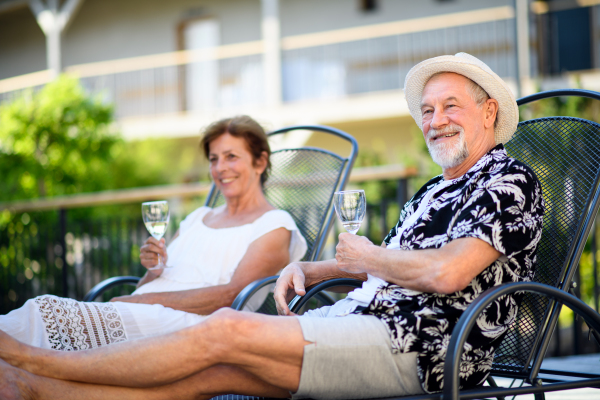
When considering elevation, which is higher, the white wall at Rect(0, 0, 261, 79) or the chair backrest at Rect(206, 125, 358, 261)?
the white wall at Rect(0, 0, 261, 79)

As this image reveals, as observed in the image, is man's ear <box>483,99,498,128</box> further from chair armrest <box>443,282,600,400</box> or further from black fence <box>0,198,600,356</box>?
black fence <box>0,198,600,356</box>

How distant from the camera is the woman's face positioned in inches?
113

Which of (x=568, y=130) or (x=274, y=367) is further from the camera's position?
(x=568, y=130)

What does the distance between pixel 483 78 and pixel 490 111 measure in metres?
0.14

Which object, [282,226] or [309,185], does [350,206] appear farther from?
[309,185]

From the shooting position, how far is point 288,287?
2121mm

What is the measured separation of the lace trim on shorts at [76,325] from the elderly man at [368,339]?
40 cm

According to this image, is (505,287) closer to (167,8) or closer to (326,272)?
(326,272)

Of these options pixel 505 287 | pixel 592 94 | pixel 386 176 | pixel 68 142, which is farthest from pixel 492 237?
pixel 68 142

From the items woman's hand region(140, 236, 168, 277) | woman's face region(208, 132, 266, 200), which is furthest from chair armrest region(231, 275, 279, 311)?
woman's face region(208, 132, 266, 200)

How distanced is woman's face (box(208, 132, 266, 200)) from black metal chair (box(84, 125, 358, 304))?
267mm

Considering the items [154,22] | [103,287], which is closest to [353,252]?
[103,287]

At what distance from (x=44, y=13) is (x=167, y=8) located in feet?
7.91

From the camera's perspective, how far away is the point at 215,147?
2.91 m
